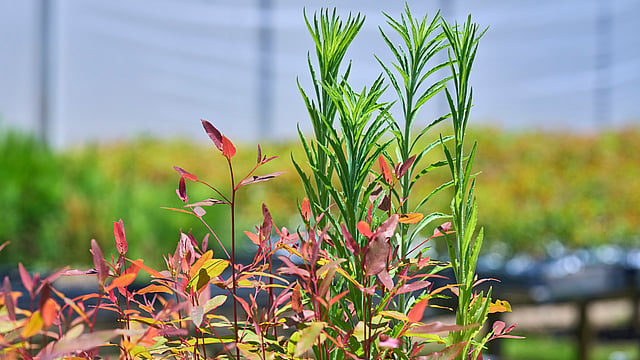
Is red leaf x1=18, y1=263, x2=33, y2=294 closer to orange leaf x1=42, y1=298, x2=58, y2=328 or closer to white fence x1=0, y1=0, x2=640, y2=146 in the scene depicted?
orange leaf x1=42, y1=298, x2=58, y2=328

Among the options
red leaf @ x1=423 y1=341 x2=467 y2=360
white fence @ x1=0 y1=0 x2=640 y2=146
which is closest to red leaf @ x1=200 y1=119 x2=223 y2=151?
red leaf @ x1=423 y1=341 x2=467 y2=360

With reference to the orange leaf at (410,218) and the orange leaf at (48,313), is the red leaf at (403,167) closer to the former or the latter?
the orange leaf at (410,218)

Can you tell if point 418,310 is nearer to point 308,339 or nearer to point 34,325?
point 308,339

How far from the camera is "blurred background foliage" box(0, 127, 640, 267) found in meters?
3.17

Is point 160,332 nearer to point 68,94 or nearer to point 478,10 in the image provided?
point 68,94

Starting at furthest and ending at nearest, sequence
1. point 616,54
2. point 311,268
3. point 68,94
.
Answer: point 616,54 → point 68,94 → point 311,268

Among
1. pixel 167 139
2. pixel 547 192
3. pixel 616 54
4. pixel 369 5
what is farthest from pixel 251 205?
pixel 616 54

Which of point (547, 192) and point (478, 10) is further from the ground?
point (478, 10)

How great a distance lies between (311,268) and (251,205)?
3.98 meters

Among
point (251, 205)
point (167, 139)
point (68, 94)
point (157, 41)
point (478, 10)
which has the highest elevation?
point (478, 10)

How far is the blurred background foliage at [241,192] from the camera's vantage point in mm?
3166

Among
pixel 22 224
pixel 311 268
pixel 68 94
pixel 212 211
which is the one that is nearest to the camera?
pixel 311 268

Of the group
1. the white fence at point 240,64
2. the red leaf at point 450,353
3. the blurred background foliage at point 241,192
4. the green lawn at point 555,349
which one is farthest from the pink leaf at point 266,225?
the white fence at point 240,64

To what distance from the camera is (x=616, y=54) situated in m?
5.10
